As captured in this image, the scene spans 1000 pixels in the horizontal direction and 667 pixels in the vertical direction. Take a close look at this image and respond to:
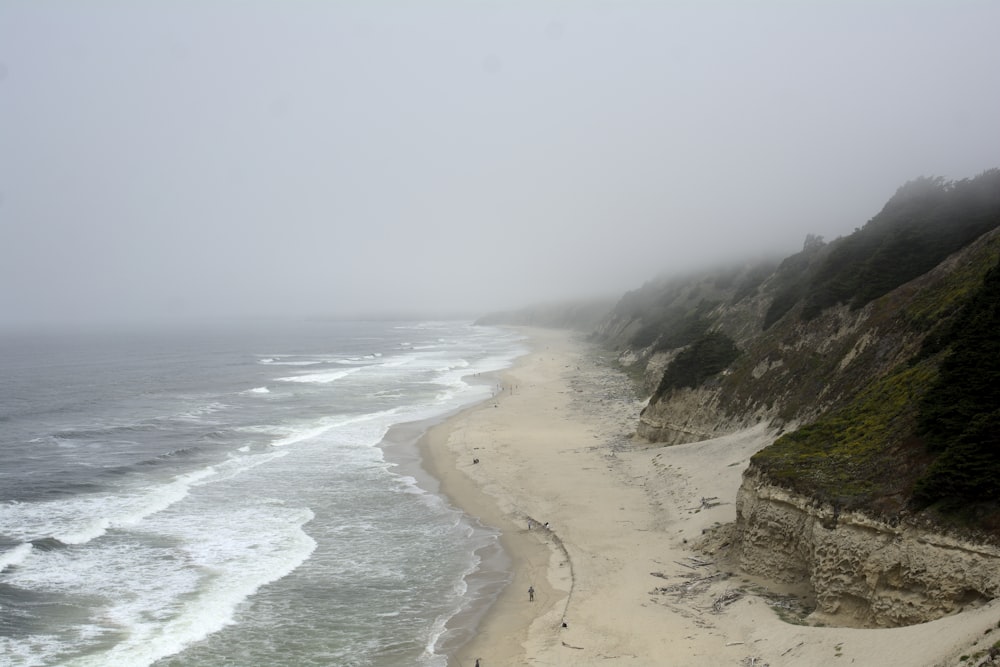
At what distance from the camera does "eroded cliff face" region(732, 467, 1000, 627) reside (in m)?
12.9

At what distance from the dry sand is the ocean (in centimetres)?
165

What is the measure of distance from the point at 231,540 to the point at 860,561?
72.6ft

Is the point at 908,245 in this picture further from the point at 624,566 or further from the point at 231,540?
the point at 231,540

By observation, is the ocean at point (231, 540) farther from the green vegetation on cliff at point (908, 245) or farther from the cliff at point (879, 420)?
the green vegetation on cliff at point (908, 245)

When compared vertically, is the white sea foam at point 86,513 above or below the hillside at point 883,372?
below

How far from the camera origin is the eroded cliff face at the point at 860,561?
12930 millimetres

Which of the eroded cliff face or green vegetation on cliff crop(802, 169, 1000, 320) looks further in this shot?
green vegetation on cliff crop(802, 169, 1000, 320)

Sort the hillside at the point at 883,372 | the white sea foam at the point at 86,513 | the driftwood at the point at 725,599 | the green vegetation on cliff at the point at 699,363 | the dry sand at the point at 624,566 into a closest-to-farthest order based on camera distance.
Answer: the dry sand at the point at 624,566 < the hillside at the point at 883,372 < the driftwood at the point at 725,599 < the white sea foam at the point at 86,513 < the green vegetation on cliff at the point at 699,363

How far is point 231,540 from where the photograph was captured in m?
26.2

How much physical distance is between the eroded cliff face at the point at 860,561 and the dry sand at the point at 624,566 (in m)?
0.69

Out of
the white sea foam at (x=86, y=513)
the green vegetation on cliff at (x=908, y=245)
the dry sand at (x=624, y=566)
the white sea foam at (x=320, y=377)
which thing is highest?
the green vegetation on cliff at (x=908, y=245)

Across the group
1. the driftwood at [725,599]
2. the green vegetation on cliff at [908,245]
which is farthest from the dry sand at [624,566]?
the green vegetation on cliff at [908,245]

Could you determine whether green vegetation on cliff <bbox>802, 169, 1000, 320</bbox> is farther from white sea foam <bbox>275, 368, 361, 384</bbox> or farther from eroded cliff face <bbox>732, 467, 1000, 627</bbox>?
white sea foam <bbox>275, 368, 361, 384</bbox>

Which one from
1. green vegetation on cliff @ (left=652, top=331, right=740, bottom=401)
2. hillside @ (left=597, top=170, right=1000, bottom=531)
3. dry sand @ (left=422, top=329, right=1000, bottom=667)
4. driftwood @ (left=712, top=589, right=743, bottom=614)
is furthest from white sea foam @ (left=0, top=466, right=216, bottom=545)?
green vegetation on cliff @ (left=652, top=331, right=740, bottom=401)
